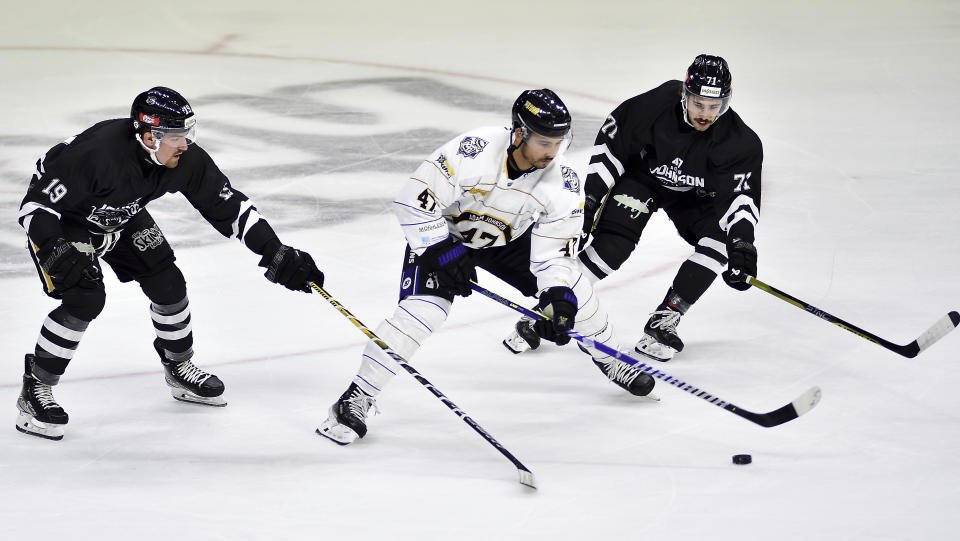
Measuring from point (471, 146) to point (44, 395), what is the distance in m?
1.50

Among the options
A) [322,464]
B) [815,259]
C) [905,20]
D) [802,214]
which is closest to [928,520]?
[322,464]

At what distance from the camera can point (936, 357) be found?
4125 mm

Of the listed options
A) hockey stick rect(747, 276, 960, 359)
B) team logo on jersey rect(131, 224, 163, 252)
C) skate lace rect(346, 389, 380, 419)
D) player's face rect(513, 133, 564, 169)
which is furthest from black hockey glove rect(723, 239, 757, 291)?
team logo on jersey rect(131, 224, 163, 252)

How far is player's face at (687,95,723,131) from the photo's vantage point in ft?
13.2

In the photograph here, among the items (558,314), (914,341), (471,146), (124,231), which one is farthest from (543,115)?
(914,341)

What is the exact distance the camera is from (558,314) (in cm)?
345

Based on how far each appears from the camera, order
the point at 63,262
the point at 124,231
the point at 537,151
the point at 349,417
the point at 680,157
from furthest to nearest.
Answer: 1. the point at 680,157
2. the point at 124,231
3. the point at 349,417
4. the point at 537,151
5. the point at 63,262

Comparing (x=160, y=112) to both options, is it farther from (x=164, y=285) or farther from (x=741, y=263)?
(x=741, y=263)

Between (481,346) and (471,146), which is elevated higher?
(471,146)

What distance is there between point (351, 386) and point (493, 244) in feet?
2.05

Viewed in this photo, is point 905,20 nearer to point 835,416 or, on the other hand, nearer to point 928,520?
point 835,416

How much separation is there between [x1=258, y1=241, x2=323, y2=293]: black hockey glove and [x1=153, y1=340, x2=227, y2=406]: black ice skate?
17.3 inches

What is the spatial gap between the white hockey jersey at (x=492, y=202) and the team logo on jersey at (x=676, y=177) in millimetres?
753

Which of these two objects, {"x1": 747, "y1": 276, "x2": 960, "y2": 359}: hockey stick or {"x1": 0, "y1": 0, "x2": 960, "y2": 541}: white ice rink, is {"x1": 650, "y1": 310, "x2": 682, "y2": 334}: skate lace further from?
{"x1": 747, "y1": 276, "x2": 960, "y2": 359}: hockey stick
